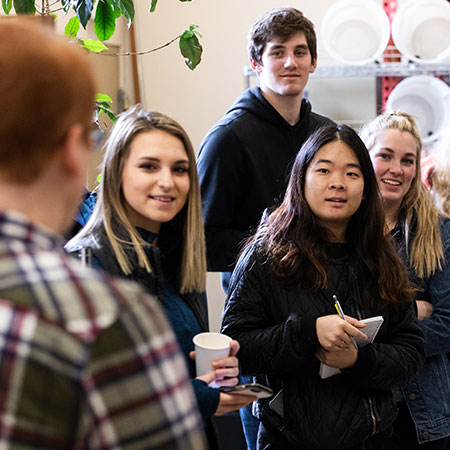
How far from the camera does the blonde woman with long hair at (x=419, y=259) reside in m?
1.94

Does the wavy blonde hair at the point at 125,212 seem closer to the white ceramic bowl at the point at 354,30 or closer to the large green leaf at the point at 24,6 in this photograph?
the large green leaf at the point at 24,6

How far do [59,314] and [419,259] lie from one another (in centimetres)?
160

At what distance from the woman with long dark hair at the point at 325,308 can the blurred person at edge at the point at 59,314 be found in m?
0.95

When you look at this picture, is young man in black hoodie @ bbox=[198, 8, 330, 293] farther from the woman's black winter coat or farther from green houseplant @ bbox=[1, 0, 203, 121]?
the woman's black winter coat

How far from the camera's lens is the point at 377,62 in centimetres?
352

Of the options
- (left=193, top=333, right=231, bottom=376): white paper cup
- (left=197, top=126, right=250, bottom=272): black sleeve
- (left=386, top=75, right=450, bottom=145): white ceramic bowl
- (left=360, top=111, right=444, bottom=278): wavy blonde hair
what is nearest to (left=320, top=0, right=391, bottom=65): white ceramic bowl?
(left=386, top=75, right=450, bottom=145): white ceramic bowl

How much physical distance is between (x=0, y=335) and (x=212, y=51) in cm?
348

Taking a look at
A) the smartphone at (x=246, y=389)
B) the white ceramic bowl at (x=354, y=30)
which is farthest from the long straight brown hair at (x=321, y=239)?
the white ceramic bowl at (x=354, y=30)

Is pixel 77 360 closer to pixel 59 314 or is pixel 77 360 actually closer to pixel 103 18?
pixel 59 314

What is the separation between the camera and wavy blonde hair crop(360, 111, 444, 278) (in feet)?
6.64

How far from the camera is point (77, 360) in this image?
1.96ft

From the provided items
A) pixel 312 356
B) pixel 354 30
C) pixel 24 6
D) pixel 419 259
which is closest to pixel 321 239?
pixel 312 356

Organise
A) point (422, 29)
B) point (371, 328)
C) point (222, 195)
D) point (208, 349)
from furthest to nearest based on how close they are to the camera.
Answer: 1. point (422, 29)
2. point (222, 195)
3. point (371, 328)
4. point (208, 349)

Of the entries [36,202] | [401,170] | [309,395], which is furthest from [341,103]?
[36,202]
